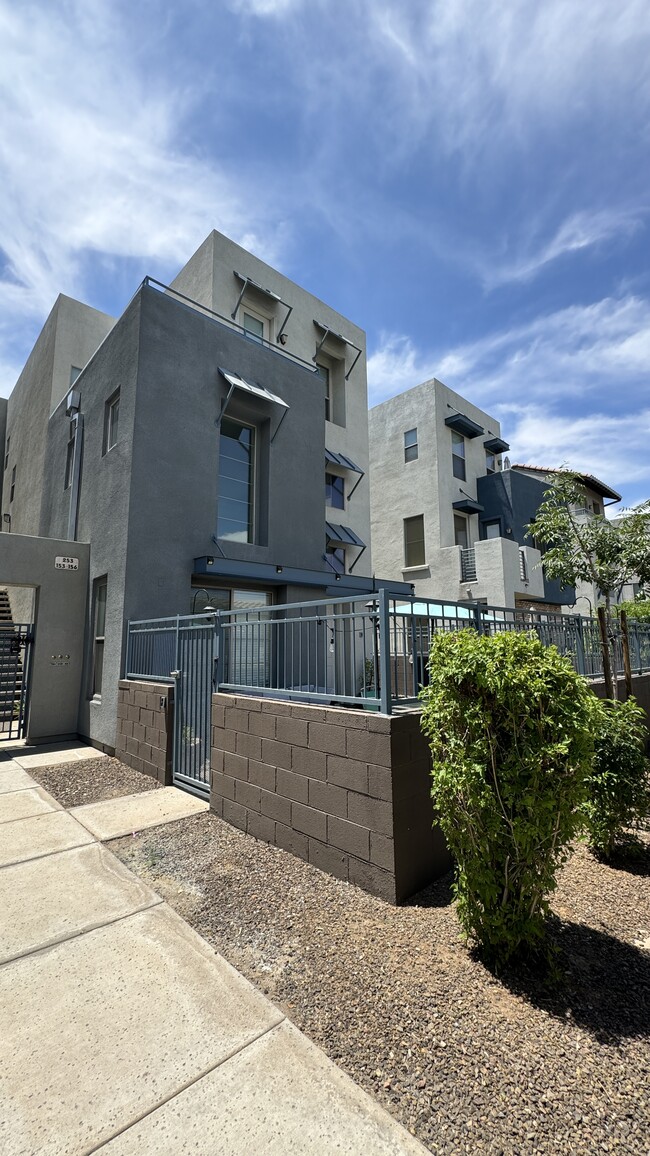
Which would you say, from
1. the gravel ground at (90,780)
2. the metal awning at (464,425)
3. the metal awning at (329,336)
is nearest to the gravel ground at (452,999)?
the gravel ground at (90,780)

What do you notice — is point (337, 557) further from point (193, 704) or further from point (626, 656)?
point (193, 704)

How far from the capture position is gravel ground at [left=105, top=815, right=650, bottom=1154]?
1949mm

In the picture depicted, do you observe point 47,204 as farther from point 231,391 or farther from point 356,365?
point 356,365

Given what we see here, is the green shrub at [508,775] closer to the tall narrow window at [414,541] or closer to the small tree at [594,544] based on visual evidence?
the small tree at [594,544]

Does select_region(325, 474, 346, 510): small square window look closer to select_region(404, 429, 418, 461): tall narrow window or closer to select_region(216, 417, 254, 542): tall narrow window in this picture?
select_region(216, 417, 254, 542): tall narrow window

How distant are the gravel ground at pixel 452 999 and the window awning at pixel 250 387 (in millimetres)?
8621

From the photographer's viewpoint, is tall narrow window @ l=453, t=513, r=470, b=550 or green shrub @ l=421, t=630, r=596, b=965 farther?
tall narrow window @ l=453, t=513, r=470, b=550

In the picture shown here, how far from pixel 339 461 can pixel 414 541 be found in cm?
702

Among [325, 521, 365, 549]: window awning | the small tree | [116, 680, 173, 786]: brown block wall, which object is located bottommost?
[116, 680, 173, 786]: brown block wall

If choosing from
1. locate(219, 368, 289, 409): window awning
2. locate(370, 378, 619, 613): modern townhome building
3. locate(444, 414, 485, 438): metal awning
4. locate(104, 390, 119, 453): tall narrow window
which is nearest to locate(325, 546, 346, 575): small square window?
locate(219, 368, 289, 409): window awning

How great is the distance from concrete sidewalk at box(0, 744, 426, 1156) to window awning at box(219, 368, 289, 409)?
885 centimetres

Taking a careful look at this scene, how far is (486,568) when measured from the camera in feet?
60.5

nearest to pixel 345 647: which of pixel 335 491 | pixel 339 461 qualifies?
pixel 339 461

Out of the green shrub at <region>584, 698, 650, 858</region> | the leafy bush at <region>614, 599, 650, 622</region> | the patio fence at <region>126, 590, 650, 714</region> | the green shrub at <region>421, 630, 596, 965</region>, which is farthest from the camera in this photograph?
the leafy bush at <region>614, 599, 650, 622</region>
